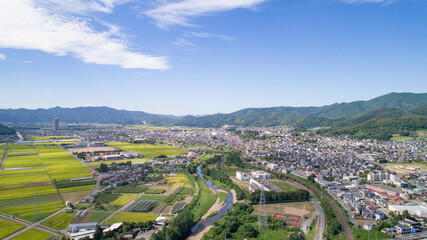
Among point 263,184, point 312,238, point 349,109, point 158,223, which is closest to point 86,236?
point 158,223

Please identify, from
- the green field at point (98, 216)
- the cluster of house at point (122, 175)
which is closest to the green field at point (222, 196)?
the green field at point (98, 216)

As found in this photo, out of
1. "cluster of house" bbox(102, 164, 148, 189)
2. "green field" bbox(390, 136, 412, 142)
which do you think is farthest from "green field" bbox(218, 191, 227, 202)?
"green field" bbox(390, 136, 412, 142)

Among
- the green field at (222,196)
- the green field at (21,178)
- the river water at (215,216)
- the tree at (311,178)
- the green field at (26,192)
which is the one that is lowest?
the river water at (215,216)

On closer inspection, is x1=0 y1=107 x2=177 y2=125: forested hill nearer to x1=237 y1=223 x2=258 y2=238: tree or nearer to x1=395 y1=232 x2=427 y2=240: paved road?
x1=237 y1=223 x2=258 y2=238: tree

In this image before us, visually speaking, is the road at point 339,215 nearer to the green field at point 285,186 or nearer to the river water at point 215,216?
the green field at point 285,186

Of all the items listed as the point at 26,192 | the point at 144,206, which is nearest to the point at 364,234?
the point at 144,206
